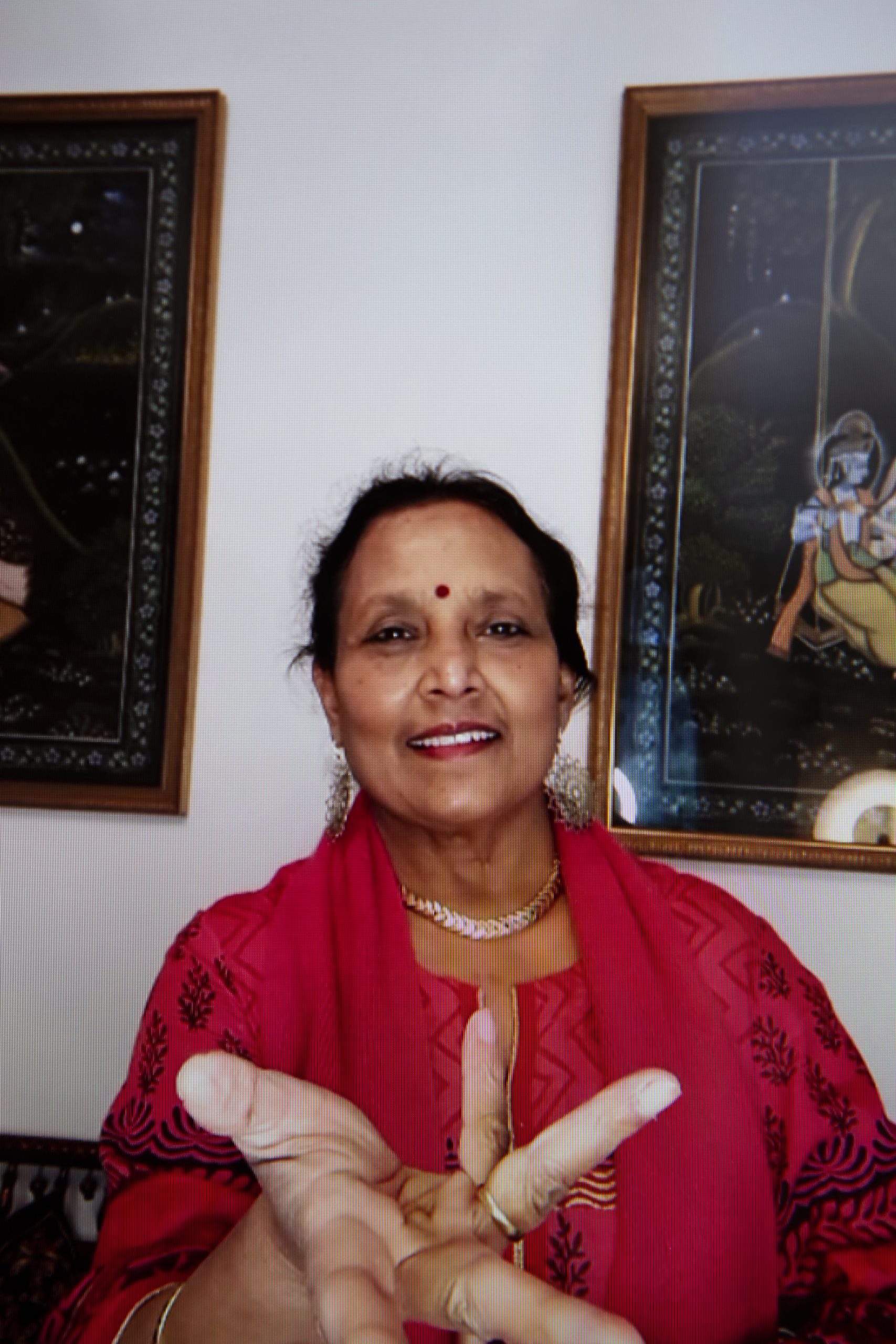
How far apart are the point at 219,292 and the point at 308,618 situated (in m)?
0.32

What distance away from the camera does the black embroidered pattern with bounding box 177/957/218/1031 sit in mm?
744

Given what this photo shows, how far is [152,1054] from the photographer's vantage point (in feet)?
2.42

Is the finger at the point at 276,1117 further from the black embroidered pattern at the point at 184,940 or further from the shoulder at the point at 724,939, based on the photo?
the shoulder at the point at 724,939

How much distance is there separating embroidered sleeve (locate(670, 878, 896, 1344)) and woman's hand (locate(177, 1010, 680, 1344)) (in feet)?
0.69

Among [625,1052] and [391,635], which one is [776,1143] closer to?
[625,1052]

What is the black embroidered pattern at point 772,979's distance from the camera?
81cm

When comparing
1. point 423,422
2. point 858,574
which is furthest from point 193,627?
point 858,574

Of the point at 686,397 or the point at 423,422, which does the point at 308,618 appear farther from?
the point at 686,397

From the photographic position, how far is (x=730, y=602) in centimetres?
86

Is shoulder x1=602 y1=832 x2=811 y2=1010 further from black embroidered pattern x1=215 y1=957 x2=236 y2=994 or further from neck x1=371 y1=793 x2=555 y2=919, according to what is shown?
black embroidered pattern x1=215 y1=957 x2=236 y2=994

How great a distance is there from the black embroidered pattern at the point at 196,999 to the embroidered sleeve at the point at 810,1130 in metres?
0.38

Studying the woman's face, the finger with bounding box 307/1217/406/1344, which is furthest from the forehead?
the finger with bounding box 307/1217/406/1344

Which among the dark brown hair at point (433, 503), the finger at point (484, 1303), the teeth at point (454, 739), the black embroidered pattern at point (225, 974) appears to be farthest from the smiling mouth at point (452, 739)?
the finger at point (484, 1303)

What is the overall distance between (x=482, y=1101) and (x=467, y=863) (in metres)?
0.18
